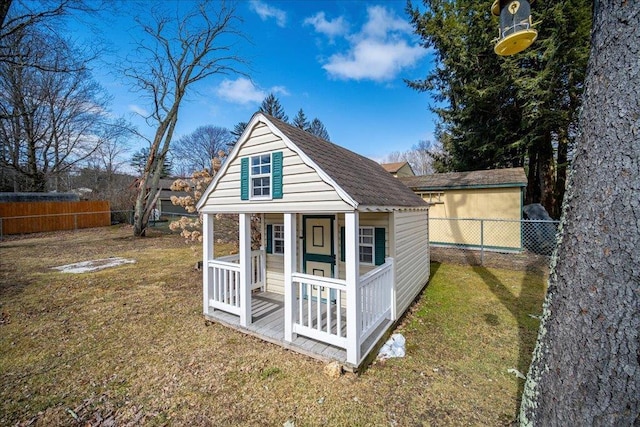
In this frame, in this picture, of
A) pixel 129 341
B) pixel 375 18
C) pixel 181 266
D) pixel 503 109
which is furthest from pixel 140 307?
pixel 503 109

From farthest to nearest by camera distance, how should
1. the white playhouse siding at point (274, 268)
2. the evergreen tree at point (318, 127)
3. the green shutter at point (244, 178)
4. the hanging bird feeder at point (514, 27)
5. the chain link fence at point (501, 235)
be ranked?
the evergreen tree at point (318, 127) → the chain link fence at point (501, 235) → the white playhouse siding at point (274, 268) → the green shutter at point (244, 178) → the hanging bird feeder at point (514, 27)

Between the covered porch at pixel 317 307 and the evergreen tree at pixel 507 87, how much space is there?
44.5 ft

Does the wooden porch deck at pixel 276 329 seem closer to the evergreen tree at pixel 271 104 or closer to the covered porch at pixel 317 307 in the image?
the covered porch at pixel 317 307

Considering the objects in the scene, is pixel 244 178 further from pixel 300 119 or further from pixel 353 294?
pixel 300 119

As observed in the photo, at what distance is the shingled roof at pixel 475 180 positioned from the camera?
36.0 feet

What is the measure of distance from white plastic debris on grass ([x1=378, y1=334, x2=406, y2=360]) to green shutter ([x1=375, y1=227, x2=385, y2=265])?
4.46 feet

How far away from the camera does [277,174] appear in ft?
14.4

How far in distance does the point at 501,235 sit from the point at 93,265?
1635 centimetres

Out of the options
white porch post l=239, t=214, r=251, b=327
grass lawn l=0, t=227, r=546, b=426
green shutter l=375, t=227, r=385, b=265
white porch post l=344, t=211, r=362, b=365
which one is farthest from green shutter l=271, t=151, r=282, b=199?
grass lawn l=0, t=227, r=546, b=426

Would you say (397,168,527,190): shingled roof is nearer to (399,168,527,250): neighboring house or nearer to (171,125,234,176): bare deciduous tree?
(399,168,527,250): neighboring house

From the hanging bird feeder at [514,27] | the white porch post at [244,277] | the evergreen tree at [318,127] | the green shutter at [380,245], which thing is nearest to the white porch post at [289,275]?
the white porch post at [244,277]

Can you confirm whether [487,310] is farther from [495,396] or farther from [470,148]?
[470,148]

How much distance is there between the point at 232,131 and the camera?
35.4m

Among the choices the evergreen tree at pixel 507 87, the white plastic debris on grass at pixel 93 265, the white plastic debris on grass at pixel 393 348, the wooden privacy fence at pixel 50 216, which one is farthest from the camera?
the wooden privacy fence at pixel 50 216
